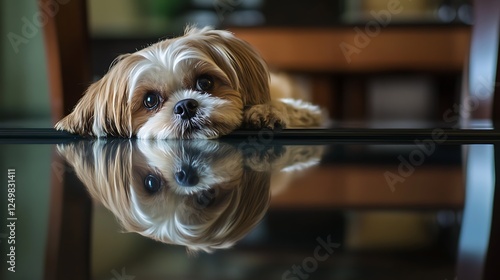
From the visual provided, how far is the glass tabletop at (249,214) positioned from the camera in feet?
1.10

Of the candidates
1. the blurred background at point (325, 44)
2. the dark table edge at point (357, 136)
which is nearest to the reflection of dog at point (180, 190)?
the dark table edge at point (357, 136)

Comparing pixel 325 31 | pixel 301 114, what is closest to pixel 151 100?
pixel 301 114

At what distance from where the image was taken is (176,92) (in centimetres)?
124

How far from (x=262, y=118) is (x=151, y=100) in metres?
0.24

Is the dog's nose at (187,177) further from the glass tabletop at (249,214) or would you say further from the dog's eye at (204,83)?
the dog's eye at (204,83)

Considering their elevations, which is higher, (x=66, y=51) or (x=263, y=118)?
(x=66, y=51)

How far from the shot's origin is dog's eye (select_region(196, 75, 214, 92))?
126 centimetres

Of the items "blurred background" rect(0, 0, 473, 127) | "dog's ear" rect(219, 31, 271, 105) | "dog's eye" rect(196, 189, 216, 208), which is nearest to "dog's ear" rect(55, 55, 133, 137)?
"dog's ear" rect(219, 31, 271, 105)

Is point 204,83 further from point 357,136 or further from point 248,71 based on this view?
point 357,136

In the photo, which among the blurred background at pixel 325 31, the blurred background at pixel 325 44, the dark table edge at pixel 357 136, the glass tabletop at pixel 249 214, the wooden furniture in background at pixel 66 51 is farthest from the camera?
the blurred background at pixel 325 31

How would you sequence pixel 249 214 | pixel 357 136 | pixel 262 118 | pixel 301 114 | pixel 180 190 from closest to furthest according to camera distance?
pixel 249 214
pixel 180 190
pixel 357 136
pixel 262 118
pixel 301 114

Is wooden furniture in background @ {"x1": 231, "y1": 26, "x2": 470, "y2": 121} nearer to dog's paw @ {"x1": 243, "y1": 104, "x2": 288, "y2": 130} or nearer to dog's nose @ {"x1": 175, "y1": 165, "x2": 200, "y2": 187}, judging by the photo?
dog's paw @ {"x1": 243, "y1": 104, "x2": 288, "y2": 130}

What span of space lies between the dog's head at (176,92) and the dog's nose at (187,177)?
435 mm

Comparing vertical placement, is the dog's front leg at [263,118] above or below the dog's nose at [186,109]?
below
